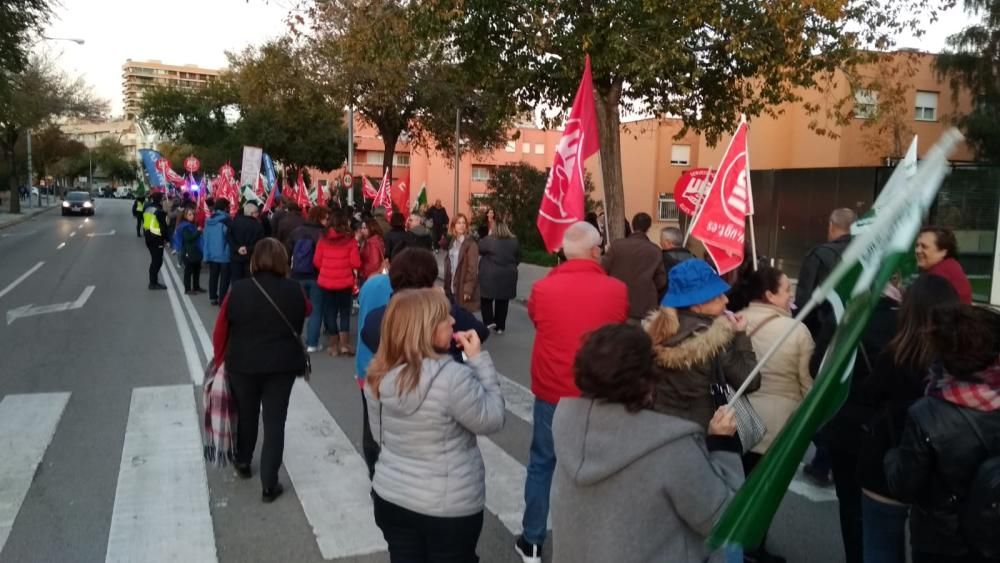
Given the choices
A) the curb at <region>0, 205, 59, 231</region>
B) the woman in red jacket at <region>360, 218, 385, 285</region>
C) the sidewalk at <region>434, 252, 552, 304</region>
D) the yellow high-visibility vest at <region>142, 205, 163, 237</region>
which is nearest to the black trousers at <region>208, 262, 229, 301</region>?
the yellow high-visibility vest at <region>142, 205, 163, 237</region>

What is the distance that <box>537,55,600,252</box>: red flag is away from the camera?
19.5ft

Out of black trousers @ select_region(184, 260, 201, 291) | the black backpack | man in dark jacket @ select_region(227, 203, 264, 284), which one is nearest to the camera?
the black backpack

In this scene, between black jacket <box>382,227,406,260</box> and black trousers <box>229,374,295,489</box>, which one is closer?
black trousers <box>229,374,295,489</box>

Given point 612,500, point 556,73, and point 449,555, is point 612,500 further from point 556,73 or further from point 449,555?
point 556,73

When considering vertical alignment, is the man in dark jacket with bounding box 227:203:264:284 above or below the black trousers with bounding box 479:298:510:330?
above

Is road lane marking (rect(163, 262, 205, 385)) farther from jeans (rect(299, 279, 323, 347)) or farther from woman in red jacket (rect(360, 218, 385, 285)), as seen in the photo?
woman in red jacket (rect(360, 218, 385, 285))

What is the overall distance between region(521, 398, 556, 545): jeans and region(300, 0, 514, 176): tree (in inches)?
423

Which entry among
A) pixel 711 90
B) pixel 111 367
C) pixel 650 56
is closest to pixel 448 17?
pixel 650 56

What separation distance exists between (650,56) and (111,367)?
349 inches

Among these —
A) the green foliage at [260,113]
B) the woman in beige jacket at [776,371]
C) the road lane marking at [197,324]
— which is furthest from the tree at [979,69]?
the woman in beige jacket at [776,371]

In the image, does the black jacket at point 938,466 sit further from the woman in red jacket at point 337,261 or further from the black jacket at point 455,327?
the woman in red jacket at point 337,261

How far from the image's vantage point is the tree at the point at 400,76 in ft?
49.4

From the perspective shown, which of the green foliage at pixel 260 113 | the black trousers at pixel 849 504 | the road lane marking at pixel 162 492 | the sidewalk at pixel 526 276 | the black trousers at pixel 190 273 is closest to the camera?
the black trousers at pixel 849 504

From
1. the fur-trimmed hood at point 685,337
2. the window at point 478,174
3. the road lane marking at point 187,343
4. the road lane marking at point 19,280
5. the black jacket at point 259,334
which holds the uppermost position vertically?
the window at point 478,174
